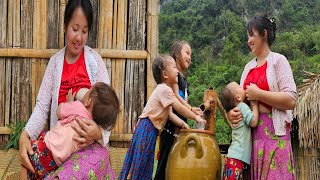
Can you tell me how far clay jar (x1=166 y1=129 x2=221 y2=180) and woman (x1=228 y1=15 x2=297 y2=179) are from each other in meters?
0.26

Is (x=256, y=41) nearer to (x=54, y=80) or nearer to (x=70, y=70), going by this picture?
(x=70, y=70)

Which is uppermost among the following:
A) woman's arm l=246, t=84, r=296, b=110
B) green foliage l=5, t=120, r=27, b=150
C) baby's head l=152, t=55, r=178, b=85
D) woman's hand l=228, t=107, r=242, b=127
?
baby's head l=152, t=55, r=178, b=85

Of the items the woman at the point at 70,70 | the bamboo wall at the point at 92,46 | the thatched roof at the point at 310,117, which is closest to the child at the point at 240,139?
the woman at the point at 70,70

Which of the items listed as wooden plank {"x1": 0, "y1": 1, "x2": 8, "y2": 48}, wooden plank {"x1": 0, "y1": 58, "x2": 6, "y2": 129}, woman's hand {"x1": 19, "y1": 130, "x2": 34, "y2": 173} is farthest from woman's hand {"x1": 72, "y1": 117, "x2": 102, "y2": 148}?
wooden plank {"x1": 0, "y1": 1, "x2": 8, "y2": 48}

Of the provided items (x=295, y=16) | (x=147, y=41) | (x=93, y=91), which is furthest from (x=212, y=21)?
(x=93, y=91)

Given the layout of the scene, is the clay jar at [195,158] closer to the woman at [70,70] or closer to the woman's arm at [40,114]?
the woman at [70,70]

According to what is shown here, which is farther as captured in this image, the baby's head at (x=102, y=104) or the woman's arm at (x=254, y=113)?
the woman's arm at (x=254, y=113)

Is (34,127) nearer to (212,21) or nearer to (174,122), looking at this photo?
(174,122)

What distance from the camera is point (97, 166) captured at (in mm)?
3729

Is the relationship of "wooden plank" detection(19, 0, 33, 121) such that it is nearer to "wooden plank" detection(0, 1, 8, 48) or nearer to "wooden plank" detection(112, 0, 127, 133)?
"wooden plank" detection(0, 1, 8, 48)

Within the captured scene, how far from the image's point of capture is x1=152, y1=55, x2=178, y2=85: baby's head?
500 cm

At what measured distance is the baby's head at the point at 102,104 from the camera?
375 centimetres

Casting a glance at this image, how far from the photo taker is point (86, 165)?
369 cm

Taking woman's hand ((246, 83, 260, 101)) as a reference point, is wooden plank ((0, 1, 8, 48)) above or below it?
above
